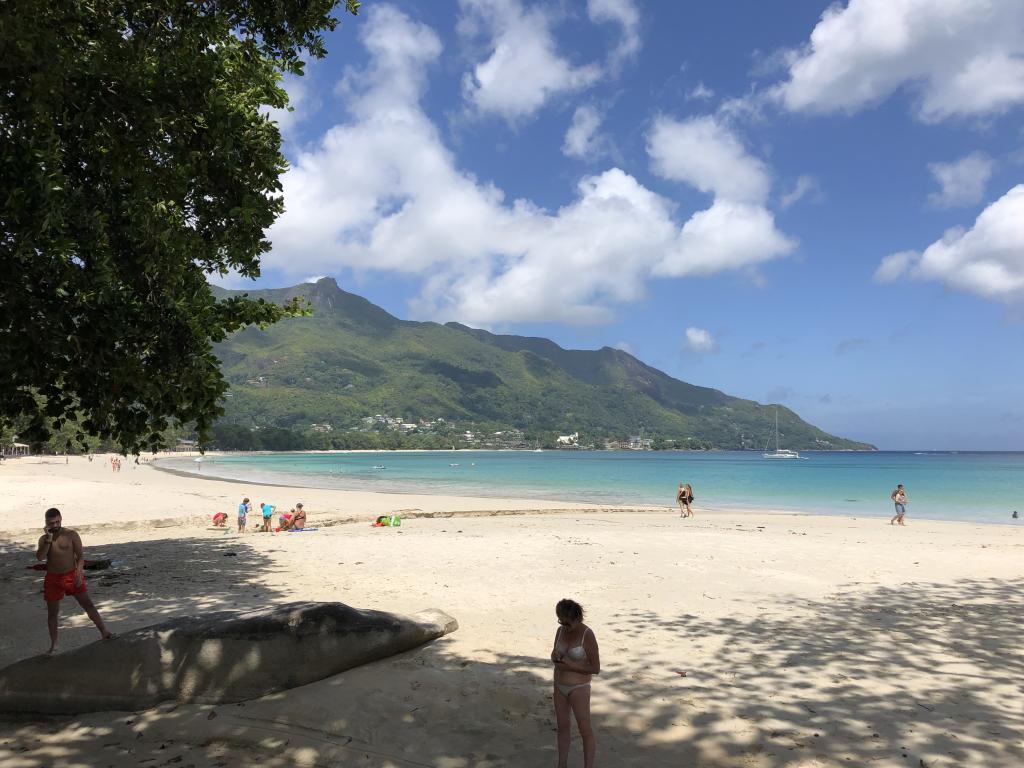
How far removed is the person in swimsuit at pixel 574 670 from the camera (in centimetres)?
474

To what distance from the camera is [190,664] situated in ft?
20.0

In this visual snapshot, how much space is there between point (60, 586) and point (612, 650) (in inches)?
270

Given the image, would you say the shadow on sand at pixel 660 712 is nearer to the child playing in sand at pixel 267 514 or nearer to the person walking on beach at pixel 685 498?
the child playing in sand at pixel 267 514

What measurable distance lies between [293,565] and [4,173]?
964cm


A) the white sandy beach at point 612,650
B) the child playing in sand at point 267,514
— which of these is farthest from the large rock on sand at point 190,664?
the child playing in sand at point 267,514

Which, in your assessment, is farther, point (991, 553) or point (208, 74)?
point (991, 553)

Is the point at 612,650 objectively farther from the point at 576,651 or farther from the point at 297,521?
the point at 297,521

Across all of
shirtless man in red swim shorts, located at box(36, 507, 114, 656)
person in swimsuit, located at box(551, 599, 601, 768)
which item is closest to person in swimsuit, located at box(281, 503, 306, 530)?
shirtless man in red swim shorts, located at box(36, 507, 114, 656)

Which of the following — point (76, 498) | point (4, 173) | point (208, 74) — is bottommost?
point (76, 498)

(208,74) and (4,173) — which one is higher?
(208,74)

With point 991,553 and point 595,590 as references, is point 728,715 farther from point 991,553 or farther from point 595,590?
point 991,553

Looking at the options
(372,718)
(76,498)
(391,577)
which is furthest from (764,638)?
(76,498)

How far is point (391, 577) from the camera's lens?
1240cm

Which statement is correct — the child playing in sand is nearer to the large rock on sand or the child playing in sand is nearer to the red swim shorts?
the red swim shorts
